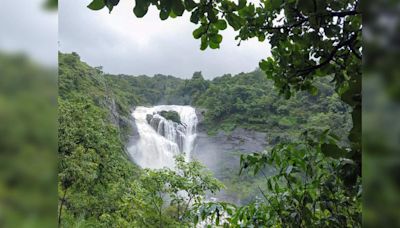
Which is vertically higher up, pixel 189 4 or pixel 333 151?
pixel 189 4

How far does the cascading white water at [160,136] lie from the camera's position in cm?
396

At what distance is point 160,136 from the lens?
4.40m

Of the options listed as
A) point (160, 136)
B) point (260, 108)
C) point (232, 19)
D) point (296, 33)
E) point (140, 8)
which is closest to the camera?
point (140, 8)

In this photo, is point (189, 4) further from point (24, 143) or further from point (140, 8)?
point (24, 143)

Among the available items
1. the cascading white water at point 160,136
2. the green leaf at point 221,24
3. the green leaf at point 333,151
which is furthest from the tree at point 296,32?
the cascading white water at point 160,136

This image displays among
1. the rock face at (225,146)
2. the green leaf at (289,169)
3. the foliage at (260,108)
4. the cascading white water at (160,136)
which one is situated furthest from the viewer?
the cascading white water at (160,136)

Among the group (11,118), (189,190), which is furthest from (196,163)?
(11,118)

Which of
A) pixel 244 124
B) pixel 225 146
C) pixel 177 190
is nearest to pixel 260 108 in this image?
pixel 244 124

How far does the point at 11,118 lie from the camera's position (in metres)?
0.22

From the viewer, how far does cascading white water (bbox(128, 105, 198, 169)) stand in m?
3.96

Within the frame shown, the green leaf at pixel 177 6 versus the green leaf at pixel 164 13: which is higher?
the green leaf at pixel 177 6

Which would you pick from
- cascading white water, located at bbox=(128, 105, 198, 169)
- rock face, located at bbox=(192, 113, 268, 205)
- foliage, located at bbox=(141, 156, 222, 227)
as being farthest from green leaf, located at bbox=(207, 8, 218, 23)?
cascading white water, located at bbox=(128, 105, 198, 169)

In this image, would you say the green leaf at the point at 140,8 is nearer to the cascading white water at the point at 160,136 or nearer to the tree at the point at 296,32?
the tree at the point at 296,32

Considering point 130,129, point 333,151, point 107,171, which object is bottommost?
point 107,171
